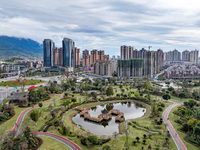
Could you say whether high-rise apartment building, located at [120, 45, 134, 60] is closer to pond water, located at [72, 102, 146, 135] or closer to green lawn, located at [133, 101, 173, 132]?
pond water, located at [72, 102, 146, 135]

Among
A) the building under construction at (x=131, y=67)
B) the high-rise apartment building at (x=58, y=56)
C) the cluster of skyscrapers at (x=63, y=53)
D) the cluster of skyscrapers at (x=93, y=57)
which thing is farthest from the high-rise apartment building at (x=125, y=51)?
the high-rise apartment building at (x=58, y=56)

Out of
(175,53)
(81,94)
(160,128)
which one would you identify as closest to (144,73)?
(81,94)

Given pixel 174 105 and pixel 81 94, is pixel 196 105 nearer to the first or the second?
pixel 174 105

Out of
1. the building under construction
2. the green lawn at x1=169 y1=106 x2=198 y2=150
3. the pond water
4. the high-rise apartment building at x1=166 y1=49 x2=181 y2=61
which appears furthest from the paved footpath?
the high-rise apartment building at x1=166 y1=49 x2=181 y2=61

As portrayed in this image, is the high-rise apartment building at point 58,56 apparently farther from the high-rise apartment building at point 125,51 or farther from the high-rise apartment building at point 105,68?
the high-rise apartment building at point 125,51

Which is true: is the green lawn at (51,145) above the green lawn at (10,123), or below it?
below

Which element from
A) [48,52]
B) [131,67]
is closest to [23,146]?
[131,67]
